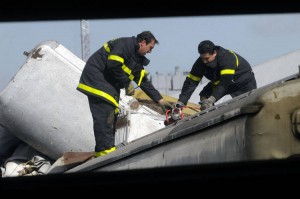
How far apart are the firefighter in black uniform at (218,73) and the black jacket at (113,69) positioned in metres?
0.56

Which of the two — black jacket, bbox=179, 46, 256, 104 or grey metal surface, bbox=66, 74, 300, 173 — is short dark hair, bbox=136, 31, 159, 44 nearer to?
black jacket, bbox=179, 46, 256, 104

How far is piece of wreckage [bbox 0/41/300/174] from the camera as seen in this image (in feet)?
10.8

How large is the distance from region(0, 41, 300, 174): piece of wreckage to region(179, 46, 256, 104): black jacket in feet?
1.69

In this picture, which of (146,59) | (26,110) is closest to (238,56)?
(146,59)

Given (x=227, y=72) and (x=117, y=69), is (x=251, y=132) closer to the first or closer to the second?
(x=117, y=69)

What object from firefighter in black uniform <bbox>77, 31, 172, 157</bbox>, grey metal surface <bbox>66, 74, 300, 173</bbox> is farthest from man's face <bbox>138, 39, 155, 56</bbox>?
grey metal surface <bbox>66, 74, 300, 173</bbox>

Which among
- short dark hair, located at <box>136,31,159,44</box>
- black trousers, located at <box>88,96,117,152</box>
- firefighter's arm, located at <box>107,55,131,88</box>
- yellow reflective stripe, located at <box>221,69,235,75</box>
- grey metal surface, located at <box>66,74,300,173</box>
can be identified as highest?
short dark hair, located at <box>136,31,159,44</box>

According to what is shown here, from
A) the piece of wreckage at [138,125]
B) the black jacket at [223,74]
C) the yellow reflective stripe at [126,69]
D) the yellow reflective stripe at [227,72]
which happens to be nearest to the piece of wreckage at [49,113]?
the piece of wreckage at [138,125]

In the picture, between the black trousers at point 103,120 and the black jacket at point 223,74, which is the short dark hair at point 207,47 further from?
the black trousers at point 103,120

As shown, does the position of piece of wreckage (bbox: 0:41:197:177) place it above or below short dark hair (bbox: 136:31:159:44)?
below

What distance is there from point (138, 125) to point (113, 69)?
0.93 meters

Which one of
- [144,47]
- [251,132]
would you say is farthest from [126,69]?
[251,132]

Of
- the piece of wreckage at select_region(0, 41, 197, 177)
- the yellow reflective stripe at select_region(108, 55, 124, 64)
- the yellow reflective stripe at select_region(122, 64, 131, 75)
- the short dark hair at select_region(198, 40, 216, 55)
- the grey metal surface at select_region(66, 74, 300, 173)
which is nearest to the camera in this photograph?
the grey metal surface at select_region(66, 74, 300, 173)

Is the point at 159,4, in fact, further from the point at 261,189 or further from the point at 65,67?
the point at 65,67
